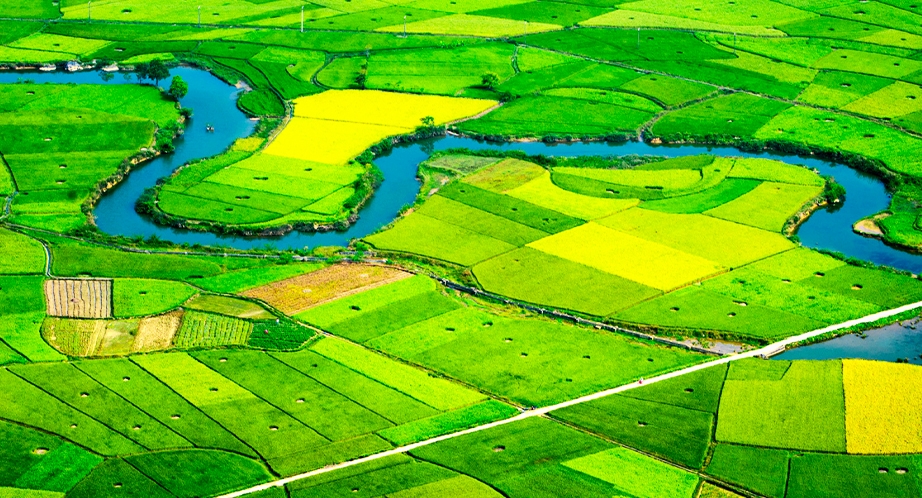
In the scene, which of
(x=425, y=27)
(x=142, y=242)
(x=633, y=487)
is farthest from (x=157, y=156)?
(x=633, y=487)

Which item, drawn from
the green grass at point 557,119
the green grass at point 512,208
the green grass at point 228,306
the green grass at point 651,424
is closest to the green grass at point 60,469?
the green grass at point 228,306

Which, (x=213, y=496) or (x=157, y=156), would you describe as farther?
(x=157, y=156)

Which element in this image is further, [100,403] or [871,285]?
[871,285]

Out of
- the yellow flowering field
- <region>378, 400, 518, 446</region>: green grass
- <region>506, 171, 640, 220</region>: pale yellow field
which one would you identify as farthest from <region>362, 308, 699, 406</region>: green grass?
the yellow flowering field

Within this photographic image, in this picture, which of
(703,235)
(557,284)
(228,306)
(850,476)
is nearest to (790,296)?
(703,235)

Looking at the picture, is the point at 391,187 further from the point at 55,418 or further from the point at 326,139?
the point at 55,418

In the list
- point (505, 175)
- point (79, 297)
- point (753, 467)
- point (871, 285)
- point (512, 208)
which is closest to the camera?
point (753, 467)

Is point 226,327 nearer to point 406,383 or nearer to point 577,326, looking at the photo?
point 406,383
